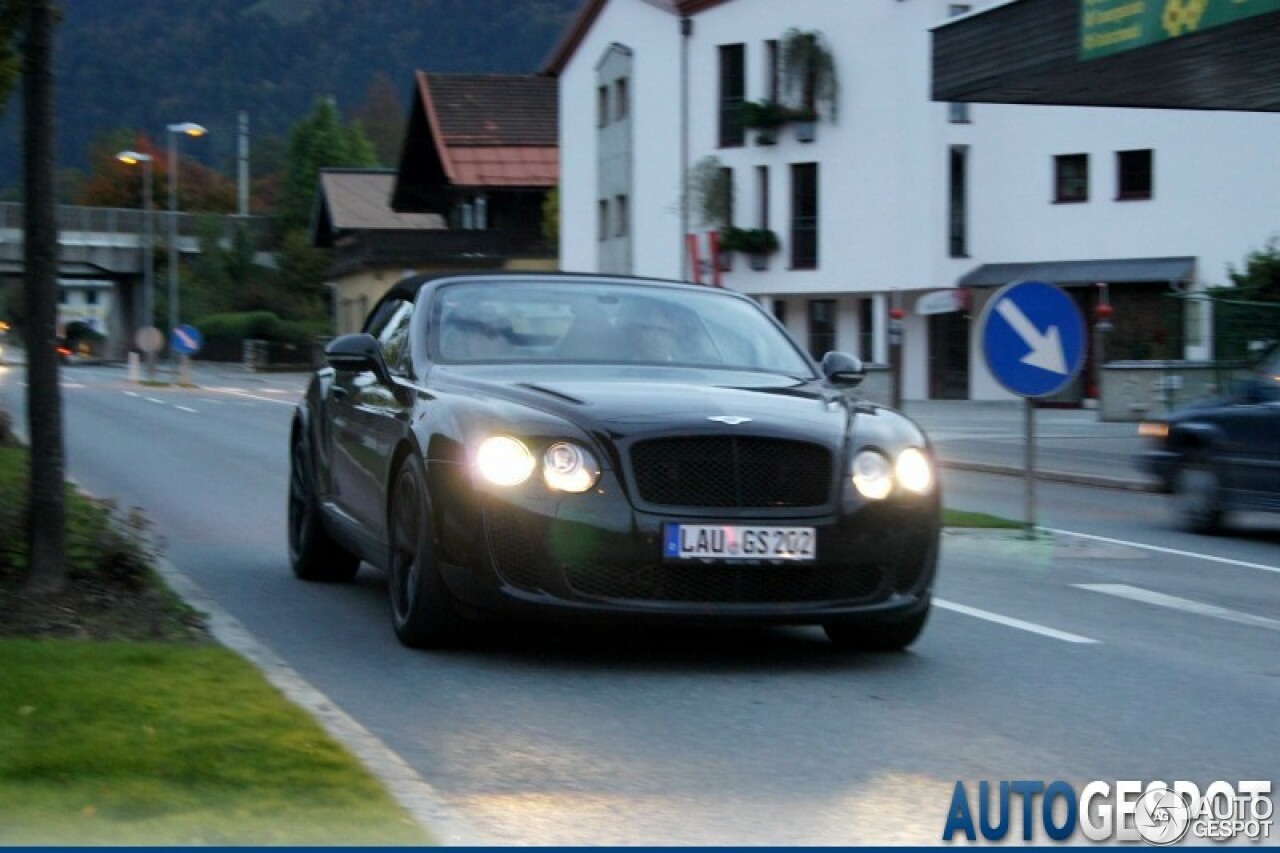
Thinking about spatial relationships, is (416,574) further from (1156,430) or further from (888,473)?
(1156,430)

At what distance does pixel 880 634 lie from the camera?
8.44 m

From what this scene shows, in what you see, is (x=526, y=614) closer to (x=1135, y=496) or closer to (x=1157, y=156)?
(x=1135, y=496)

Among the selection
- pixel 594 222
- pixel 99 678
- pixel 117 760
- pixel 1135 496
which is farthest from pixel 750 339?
pixel 594 222

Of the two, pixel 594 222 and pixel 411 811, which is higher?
pixel 594 222

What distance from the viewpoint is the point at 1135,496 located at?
2041cm

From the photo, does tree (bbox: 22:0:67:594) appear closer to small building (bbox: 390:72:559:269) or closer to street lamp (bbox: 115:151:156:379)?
street lamp (bbox: 115:151:156:379)

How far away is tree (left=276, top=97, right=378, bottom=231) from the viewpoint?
420 feet

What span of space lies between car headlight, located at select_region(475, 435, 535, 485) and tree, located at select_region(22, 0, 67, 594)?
71.4 inches

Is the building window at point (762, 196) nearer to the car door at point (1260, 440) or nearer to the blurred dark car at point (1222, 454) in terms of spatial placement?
the blurred dark car at point (1222, 454)

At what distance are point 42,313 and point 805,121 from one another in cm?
4376

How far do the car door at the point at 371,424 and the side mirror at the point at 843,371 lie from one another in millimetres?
1892

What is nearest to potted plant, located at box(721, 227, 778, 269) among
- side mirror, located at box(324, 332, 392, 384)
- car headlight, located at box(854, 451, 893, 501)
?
side mirror, located at box(324, 332, 392, 384)

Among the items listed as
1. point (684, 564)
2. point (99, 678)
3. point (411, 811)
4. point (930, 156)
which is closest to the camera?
point (411, 811)

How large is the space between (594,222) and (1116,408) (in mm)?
27533
